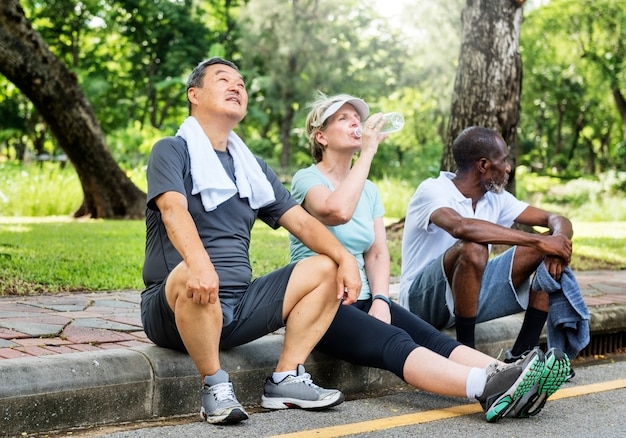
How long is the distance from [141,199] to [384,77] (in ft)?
78.9

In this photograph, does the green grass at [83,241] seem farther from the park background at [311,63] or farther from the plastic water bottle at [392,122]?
the park background at [311,63]

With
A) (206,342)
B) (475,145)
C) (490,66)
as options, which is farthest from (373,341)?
(490,66)

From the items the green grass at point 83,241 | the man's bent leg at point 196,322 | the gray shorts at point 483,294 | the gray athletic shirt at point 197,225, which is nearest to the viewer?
the man's bent leg at point 196,322

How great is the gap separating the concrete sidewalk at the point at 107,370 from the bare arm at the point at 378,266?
0.40 metres

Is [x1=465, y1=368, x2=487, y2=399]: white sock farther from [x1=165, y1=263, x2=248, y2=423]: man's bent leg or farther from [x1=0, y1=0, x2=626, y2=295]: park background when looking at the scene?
[x1=0, y1=0, x2=626, y2=295]: park background

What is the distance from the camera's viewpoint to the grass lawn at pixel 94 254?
6.73 metres

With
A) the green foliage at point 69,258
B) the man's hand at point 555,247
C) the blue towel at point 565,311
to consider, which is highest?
the man's hand at point 555,247

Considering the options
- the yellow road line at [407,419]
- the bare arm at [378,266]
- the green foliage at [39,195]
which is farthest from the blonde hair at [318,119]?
the green foliage at [39,195]

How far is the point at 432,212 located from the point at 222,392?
5.70ft

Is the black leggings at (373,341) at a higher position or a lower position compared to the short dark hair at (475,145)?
lower

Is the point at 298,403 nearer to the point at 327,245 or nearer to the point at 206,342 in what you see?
the point at 206,342

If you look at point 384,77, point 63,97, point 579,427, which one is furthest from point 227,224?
point 384,77

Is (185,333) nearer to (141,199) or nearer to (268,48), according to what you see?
(141,199)

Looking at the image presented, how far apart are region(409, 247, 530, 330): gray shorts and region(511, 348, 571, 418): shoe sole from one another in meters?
0.96
